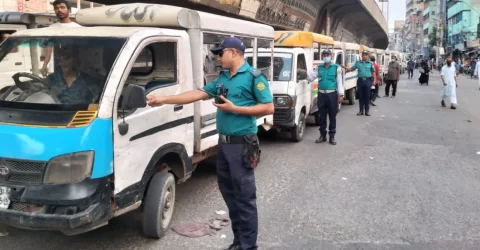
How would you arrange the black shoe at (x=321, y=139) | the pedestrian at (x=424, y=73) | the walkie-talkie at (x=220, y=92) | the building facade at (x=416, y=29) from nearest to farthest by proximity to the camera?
the walkie-talkie at (x=220, y=92)
the black shoe at (x=321, y=139)
the pedestrian at (x=424, y=73)
the building facade at (x=416, y=29)

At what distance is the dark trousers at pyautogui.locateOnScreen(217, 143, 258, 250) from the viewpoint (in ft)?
12.8

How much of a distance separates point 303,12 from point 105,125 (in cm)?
2961

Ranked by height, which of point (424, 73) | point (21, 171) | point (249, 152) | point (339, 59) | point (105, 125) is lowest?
point (21, 171)

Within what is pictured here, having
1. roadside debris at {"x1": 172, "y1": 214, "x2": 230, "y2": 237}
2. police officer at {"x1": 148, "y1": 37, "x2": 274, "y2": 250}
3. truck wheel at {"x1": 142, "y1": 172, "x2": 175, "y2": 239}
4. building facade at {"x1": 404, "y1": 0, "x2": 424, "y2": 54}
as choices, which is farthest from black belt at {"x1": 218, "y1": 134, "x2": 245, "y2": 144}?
building facade at {"x1": 404, "y1": 0, "x2": 424, "y2": 54}

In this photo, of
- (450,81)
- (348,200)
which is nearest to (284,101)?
(348,200)

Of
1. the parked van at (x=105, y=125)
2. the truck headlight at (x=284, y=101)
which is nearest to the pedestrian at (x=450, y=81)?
the truck headlight at (x=284, y=101)

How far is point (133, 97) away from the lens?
3805 millimetres

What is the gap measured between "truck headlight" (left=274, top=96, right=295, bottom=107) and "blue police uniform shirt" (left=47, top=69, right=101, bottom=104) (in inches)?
218

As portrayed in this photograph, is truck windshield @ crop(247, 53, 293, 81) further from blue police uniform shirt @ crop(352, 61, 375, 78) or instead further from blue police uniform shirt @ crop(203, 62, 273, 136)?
blue police uniform shirt @ crop(203, 62, 273, 136)

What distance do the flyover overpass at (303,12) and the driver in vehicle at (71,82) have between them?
8.52m

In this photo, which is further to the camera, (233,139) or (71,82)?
(71,82)

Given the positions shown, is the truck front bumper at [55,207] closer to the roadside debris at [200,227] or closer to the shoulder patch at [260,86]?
the roadside debris at [200,227]

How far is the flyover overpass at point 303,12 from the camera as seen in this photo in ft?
59.9

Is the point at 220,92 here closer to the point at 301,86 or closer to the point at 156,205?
the point at 156,205
